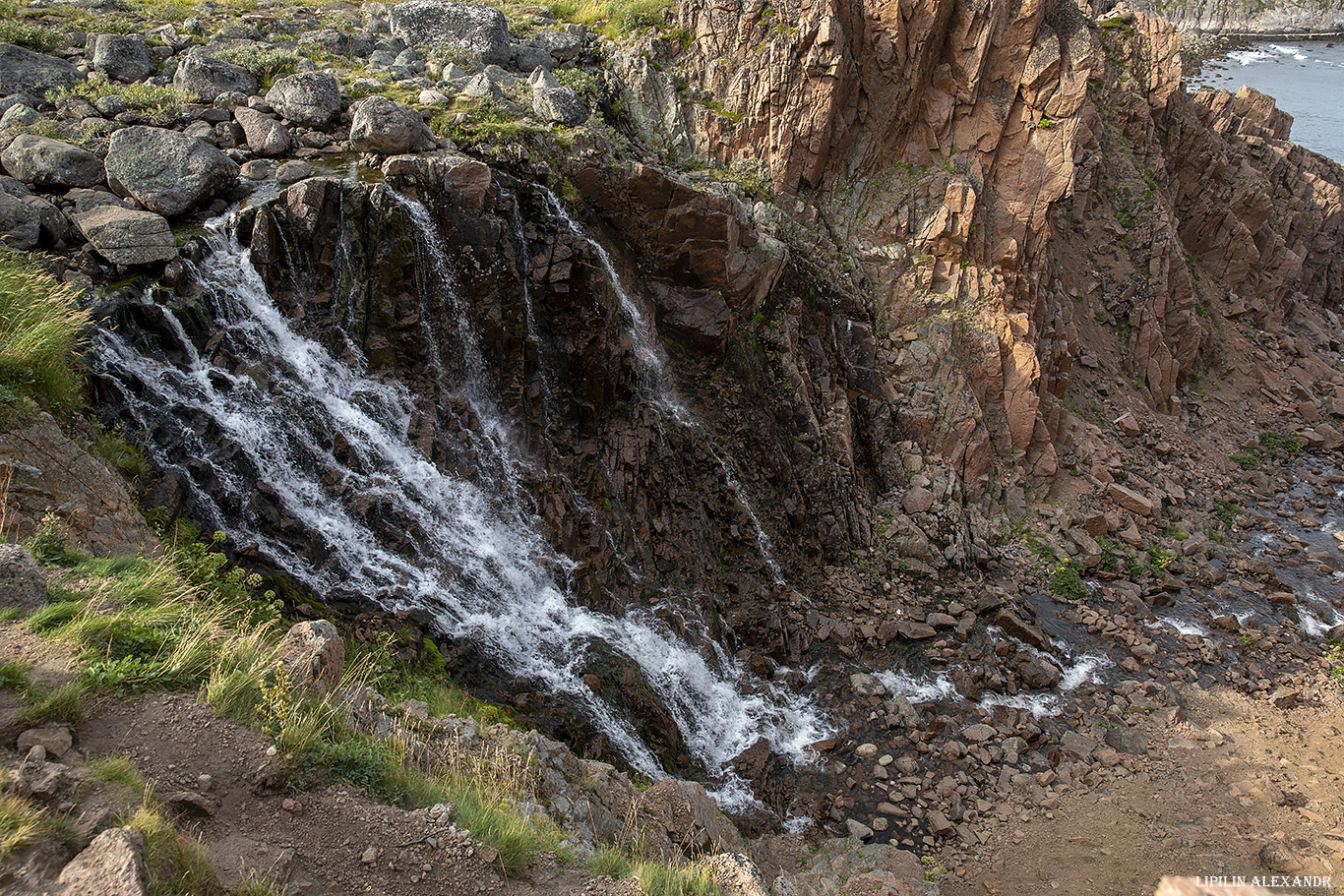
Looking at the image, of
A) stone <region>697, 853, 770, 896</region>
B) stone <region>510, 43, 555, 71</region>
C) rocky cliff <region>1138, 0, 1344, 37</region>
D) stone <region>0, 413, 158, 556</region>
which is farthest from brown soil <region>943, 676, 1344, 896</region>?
rocky cliff <region>1138, 0, 1344, 37</region>

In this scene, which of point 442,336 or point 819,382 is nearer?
point 442,336

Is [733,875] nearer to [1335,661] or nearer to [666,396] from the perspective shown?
[666,396]

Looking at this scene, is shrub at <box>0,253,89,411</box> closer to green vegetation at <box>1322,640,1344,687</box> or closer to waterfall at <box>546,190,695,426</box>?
waterfall at <box>546,190,695,426</box>

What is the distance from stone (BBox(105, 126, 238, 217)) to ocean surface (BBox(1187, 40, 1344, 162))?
3906 cm

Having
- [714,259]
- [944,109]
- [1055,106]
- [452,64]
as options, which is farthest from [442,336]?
[1055,106]

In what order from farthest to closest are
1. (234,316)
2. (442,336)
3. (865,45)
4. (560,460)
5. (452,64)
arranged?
(865,45) < (452,64) < (560,460) < (442,336) < (234,316)

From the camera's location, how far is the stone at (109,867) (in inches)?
115

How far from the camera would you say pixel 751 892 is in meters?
4.90

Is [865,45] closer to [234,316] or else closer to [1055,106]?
[1055,106]

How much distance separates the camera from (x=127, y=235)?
832 centimetres

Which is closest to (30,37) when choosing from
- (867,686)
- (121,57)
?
(121,57)

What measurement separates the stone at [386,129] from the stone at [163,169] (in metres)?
1.98

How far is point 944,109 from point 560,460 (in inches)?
450

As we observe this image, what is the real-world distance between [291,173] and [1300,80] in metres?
60.2
